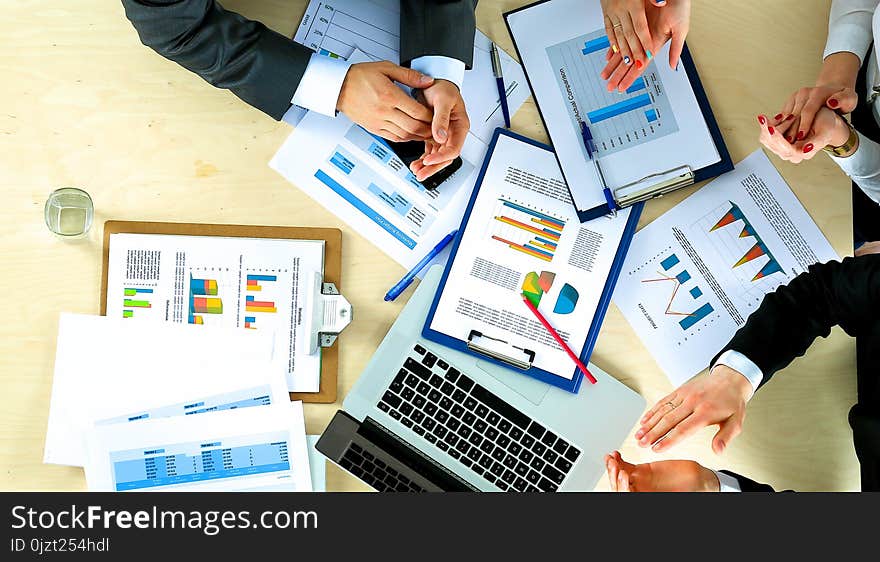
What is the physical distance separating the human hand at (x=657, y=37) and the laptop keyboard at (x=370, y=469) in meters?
0.68

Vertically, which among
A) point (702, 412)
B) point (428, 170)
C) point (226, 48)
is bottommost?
point (702, 412)

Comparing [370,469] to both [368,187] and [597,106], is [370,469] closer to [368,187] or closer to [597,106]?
[368,187]

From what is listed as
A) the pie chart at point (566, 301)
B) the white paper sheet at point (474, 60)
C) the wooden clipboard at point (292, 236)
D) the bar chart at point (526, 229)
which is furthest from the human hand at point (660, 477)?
the white paper sheet at point (474, 60)

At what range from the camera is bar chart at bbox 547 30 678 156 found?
134 centimetres

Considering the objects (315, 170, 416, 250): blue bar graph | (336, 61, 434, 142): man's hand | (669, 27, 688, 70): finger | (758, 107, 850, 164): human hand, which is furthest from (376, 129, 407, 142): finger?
(758, 107, 850, 164): human hand

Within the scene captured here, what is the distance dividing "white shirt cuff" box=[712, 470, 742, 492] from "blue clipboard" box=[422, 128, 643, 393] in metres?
0.25

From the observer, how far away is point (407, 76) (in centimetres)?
129

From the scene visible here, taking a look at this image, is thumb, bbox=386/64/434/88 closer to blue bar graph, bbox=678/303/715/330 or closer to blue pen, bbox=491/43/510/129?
blue pen, bbox=491/43/510/129

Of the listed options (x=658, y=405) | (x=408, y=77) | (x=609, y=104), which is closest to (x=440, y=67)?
(x=408, y=77)

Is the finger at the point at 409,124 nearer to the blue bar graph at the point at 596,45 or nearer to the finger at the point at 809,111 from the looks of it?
the blue bar graph at the point at 596,45

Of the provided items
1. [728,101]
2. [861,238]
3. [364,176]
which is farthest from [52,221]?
→ [861,238]

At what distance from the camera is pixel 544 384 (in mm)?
1321

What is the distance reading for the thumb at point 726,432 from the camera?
4.10 ft

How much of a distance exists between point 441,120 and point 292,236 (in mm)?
291
